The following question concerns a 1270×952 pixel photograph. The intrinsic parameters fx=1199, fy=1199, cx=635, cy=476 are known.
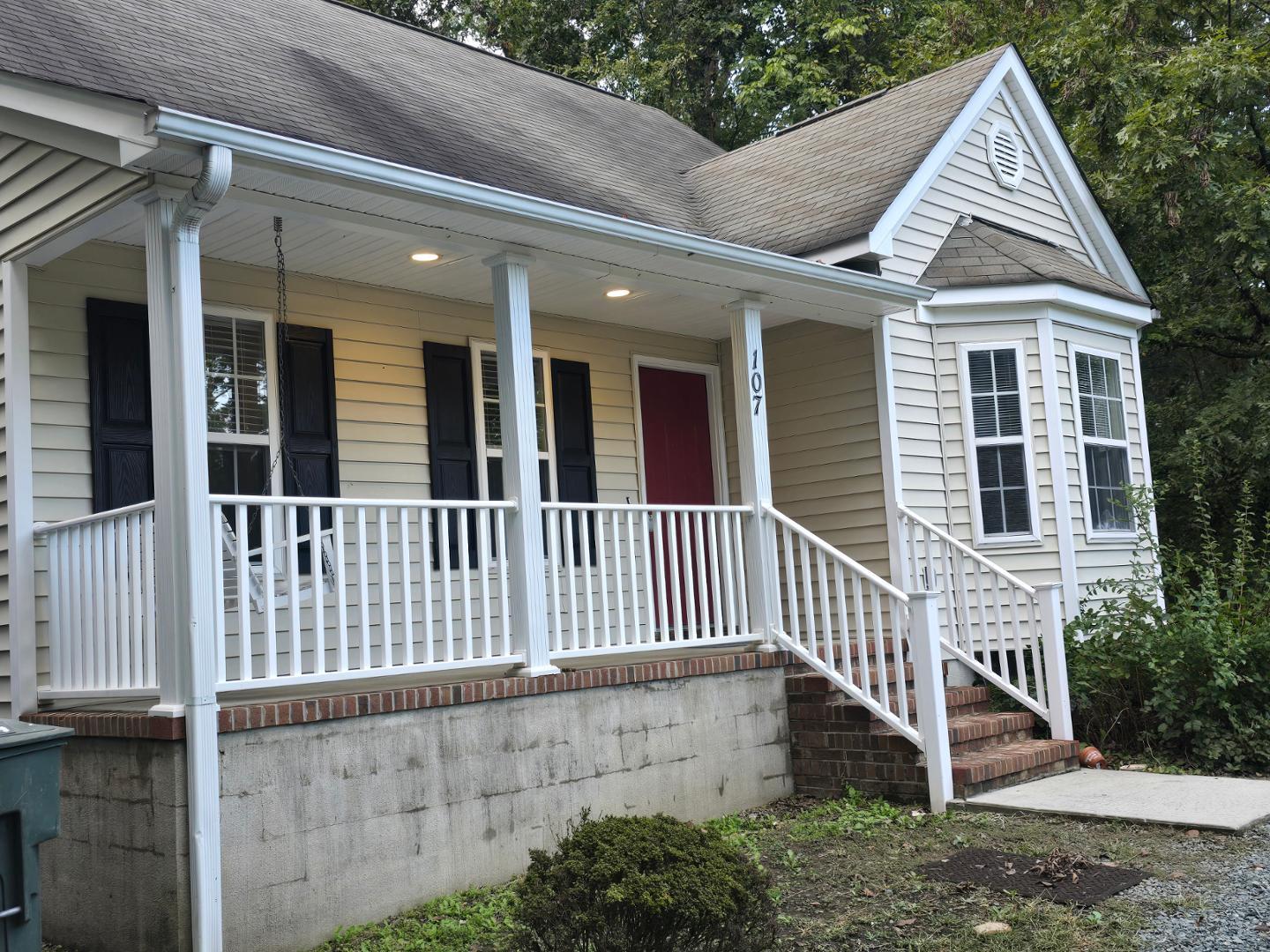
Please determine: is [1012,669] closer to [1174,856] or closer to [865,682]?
[865,682]

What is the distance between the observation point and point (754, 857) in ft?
20.0

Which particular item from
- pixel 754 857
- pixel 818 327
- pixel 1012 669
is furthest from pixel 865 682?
pixel 818 327

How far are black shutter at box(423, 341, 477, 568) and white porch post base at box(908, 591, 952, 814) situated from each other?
3.13m

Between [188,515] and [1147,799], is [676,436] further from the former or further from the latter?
[188,515]

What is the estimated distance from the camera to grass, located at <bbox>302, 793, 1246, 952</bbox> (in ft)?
15.9

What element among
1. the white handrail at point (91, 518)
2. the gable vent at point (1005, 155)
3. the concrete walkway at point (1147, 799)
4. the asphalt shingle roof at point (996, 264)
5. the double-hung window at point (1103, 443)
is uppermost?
the gable vent at point (1005, 155)

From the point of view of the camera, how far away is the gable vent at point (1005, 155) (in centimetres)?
1104

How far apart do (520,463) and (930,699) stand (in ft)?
9.18

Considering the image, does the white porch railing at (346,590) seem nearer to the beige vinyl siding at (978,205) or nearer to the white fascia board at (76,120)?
the white fascia board at (76,120)

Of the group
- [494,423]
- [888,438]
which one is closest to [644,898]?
[494,423]

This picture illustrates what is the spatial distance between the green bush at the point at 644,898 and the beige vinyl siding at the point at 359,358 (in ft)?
11.3

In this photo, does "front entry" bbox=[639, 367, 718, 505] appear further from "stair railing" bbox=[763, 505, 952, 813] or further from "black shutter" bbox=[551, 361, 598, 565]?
"stair railing" bbox=[763, 505, 952, 813]

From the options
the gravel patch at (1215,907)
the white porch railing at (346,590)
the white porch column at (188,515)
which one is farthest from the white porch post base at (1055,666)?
the white porch column at (188,515)

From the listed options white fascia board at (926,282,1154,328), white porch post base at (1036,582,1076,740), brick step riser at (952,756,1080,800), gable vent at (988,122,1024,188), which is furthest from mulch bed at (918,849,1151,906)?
gable vent at (988,122,1024,188)
